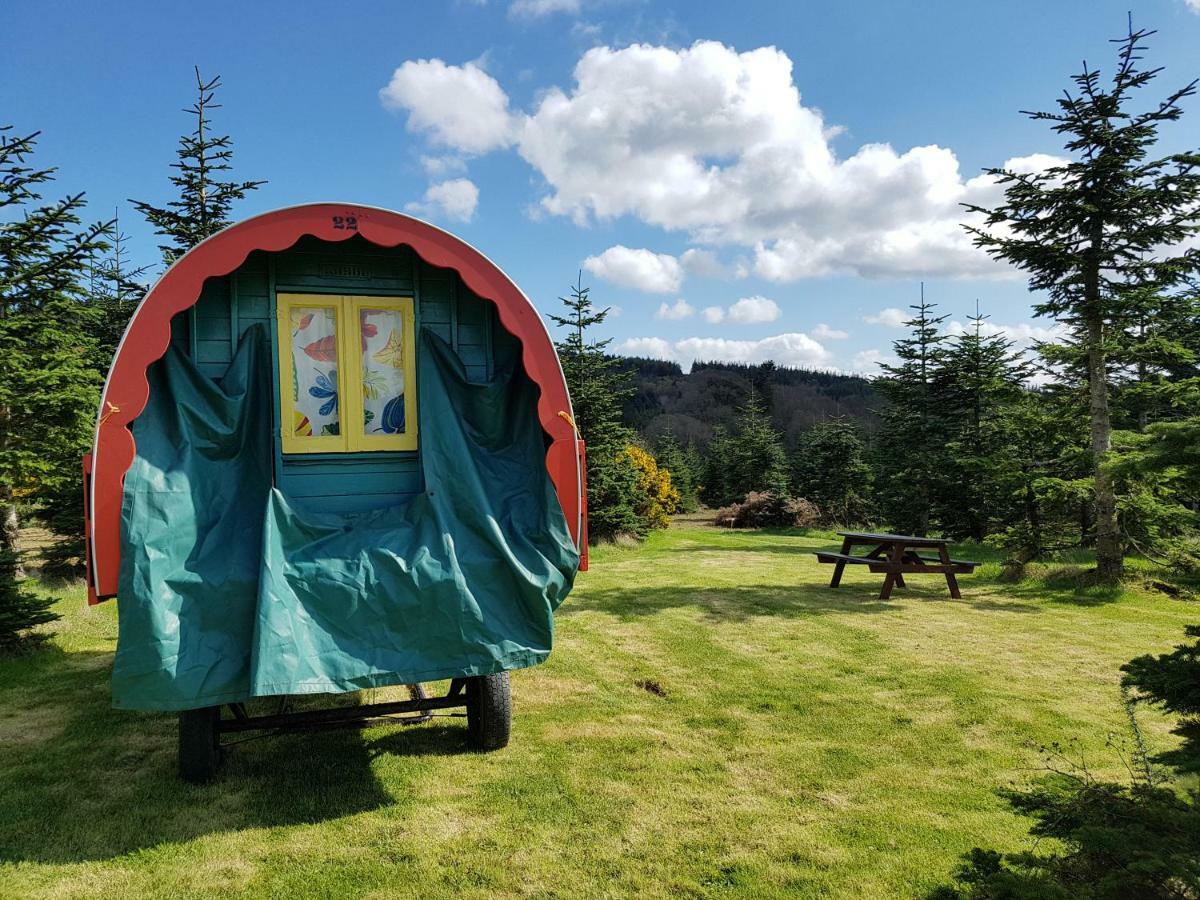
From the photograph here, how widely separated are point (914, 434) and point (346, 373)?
17.0m

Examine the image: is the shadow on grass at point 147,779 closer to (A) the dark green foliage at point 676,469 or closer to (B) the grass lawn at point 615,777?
(B) the grass lawn at point 615,777

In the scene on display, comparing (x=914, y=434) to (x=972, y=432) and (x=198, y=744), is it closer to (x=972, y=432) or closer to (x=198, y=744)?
(x=972, y=432)

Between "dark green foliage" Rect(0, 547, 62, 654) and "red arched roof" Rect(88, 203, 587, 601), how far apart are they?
3.86 m

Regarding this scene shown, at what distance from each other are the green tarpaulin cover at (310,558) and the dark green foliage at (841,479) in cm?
2147

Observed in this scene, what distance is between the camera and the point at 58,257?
294 inches

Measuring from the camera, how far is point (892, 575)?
29.5ft

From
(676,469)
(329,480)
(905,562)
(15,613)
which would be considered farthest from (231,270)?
(676,469)

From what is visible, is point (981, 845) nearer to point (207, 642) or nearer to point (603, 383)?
point (207, 642)

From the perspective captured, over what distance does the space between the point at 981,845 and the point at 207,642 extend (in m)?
3.63

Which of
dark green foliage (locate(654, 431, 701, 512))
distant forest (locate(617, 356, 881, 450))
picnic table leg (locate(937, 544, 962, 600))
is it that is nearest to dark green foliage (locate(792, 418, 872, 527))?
dark green foliage (locate(654, 431, 701, 512))

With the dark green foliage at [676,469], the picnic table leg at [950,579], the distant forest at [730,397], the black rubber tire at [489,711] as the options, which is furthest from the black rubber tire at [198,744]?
the distant forest at [730,397]

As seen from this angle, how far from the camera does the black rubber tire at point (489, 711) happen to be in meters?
4.11

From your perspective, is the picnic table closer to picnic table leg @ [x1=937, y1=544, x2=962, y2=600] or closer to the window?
picnic table leg @ [x1=937, y1=544, x2=962, y2=600]

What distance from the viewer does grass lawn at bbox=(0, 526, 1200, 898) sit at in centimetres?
299
